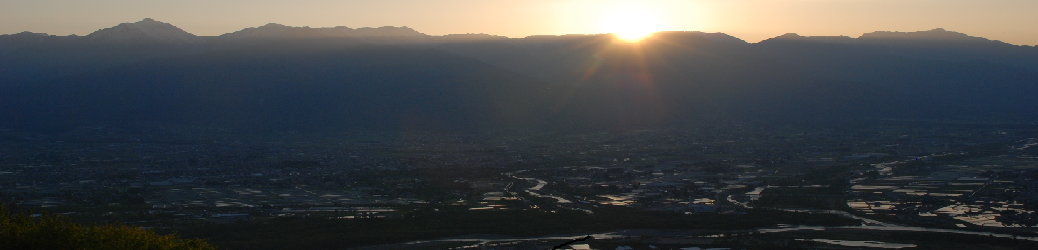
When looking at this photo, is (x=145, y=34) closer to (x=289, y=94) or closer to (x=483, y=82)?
(x=289, y=94)

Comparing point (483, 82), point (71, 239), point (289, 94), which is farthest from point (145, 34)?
point (71, 239)

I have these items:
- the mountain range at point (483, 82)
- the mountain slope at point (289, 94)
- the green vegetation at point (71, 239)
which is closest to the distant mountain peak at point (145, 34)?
the mountain range at point (483, 82)

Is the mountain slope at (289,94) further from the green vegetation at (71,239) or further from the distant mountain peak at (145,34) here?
the green vegetation at (71,239)

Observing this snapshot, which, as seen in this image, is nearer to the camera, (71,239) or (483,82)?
(71,239)

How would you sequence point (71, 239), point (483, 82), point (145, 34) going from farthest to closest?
point (145, 34)
point (483, 82)
point (71, 239)

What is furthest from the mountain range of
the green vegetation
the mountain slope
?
the green vegetation

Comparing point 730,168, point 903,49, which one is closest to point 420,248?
point 730,168

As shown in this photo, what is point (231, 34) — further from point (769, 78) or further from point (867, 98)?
point (867, 98)
